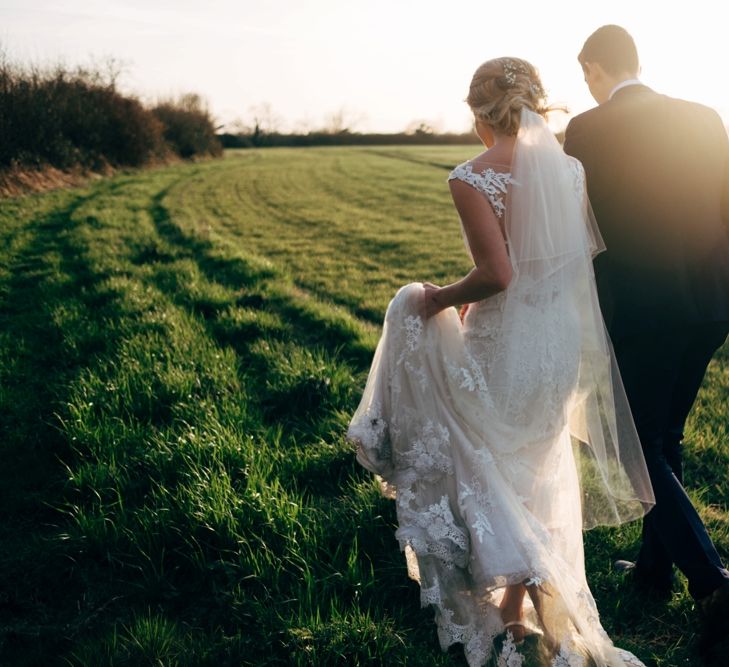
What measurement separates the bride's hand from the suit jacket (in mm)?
875

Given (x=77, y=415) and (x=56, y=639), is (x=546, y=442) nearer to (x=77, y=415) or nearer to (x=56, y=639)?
(x=56, y=639)

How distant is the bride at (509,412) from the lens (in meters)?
2.78

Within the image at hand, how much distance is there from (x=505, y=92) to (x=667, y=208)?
943mm

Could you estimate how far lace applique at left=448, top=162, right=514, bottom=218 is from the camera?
9.09 ft

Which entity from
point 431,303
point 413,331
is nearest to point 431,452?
point 413,331

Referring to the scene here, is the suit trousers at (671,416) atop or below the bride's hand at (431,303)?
below

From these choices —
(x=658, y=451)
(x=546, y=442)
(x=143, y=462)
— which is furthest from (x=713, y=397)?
(x=143, y=462)

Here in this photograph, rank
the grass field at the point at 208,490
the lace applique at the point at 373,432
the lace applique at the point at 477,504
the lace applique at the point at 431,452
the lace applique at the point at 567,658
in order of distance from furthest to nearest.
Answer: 1. the lace applique at the point at 373,432
2. the lace applique at the point at 431,452
3. the grass field at the point at 208,490
4. the lace applique at the point at 477,504
5. the lace applique at the point at 567,658

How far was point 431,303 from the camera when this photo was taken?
3055 mm

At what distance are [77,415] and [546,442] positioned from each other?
3.30 metres

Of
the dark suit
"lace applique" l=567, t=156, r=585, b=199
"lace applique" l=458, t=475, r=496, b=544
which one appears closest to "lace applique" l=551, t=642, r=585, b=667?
"lace applique" l=458, t=475, r=496, b=544

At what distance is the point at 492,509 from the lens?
9.29 ft

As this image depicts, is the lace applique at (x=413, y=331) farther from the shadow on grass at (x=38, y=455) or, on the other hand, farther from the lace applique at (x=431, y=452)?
the shadow on grass at (x=38, y=455)

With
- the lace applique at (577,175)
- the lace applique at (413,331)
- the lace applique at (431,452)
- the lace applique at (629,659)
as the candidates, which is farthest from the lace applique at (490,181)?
the lace applique at (629,659)
